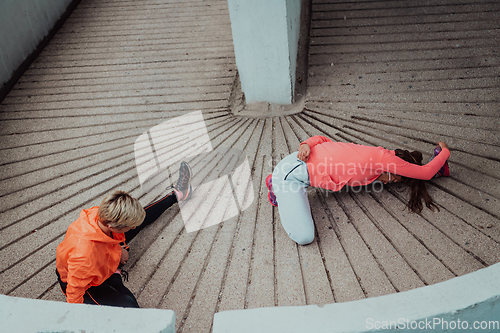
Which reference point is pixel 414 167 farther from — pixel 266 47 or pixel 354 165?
pixel 266 47

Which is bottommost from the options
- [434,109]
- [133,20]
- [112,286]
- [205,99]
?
[112,286]

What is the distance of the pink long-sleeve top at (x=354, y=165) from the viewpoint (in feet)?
7.18

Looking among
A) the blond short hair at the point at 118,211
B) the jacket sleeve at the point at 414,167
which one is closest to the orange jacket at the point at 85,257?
the blond short hair at the point at 118,211

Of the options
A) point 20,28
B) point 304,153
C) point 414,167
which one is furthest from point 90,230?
point 20,28

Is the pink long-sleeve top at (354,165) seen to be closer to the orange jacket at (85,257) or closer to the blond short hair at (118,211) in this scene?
the blond short hair at (118,211)

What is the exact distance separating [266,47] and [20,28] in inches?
113

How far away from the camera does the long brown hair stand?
7.39ft

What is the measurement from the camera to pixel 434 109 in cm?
298

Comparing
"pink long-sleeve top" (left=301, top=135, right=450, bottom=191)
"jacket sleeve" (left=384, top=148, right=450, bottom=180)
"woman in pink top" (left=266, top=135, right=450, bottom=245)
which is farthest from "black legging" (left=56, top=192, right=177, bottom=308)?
"jacket sleeve" (left=384, top=148, right=450, bottom=180)

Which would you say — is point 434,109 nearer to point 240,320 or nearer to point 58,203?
point 240,320

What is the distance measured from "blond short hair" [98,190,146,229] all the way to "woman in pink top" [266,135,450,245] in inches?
34.0

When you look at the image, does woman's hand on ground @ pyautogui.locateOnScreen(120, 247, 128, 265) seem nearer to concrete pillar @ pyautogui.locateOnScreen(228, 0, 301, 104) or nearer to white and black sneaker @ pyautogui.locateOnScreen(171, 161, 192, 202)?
white and black sneaker @ pyautogui.locateOnScreen(171, 161, 192, 202)

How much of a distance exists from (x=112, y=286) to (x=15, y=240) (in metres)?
0.98

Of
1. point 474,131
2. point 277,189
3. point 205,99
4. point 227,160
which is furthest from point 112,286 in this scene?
point 474,131
